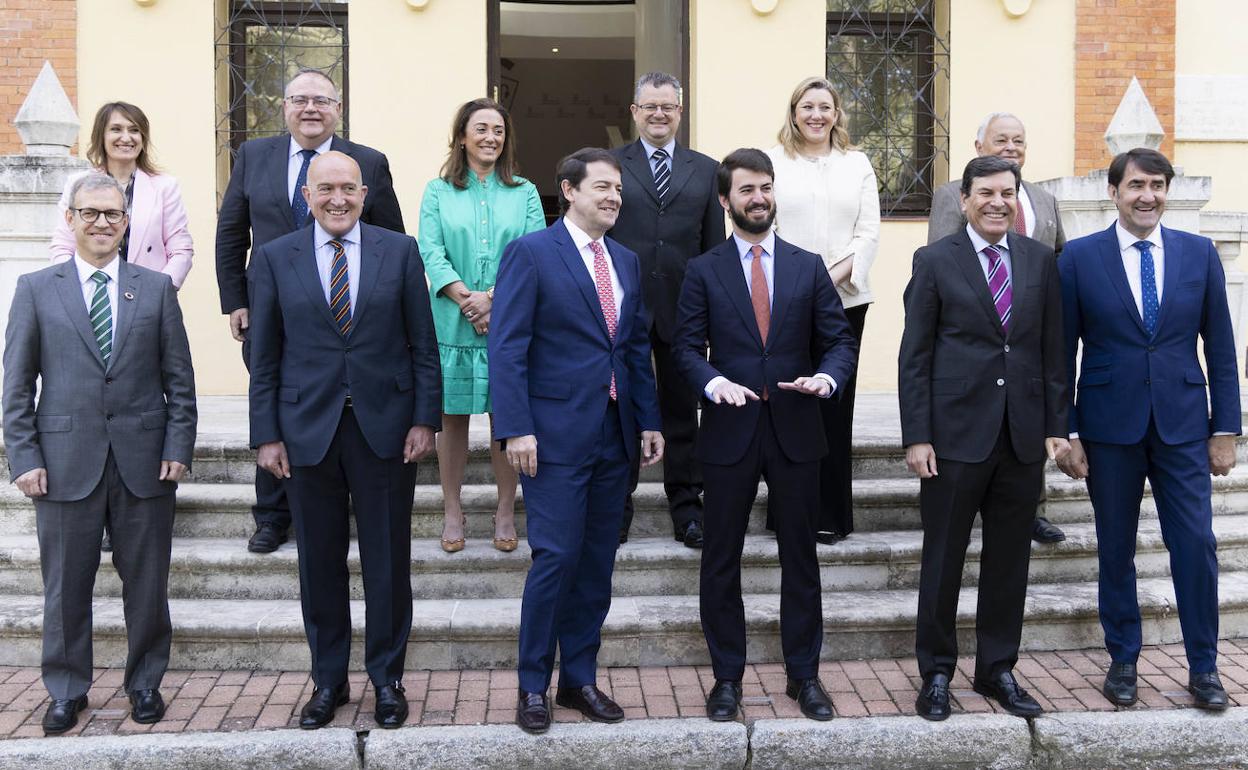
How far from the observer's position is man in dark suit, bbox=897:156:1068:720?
4262 millimetres

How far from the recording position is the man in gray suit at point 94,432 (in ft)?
13.8

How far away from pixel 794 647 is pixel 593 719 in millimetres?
827

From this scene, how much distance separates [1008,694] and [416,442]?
8.13 ft

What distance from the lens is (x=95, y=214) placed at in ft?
13.9

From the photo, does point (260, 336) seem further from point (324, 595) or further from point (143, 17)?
point (143, 17)

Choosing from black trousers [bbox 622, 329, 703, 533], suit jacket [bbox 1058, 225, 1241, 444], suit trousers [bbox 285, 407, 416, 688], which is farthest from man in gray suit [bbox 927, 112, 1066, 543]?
suit trousers [bbox 285, 407, 416, 688]

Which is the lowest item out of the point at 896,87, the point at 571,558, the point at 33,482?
the point at 571,558

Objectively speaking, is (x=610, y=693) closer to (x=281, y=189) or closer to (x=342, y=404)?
(x=342, y=404)

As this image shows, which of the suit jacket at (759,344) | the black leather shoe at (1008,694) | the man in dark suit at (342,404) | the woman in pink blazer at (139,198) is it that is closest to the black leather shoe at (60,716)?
the man in dark suit at (342,404)

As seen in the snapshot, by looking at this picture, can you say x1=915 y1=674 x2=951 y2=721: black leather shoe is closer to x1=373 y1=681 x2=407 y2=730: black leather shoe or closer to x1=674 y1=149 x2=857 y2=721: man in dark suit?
x1=674 y1=149 x2=857 y2=721: man in dark suit

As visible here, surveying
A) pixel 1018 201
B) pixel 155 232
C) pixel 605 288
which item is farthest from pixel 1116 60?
pixel 155 232

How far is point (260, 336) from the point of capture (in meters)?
4.15

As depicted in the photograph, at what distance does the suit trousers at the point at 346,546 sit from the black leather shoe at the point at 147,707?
0.62 m

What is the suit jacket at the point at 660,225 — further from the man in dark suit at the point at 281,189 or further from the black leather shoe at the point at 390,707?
the black leather shoe at the point at 390,707
